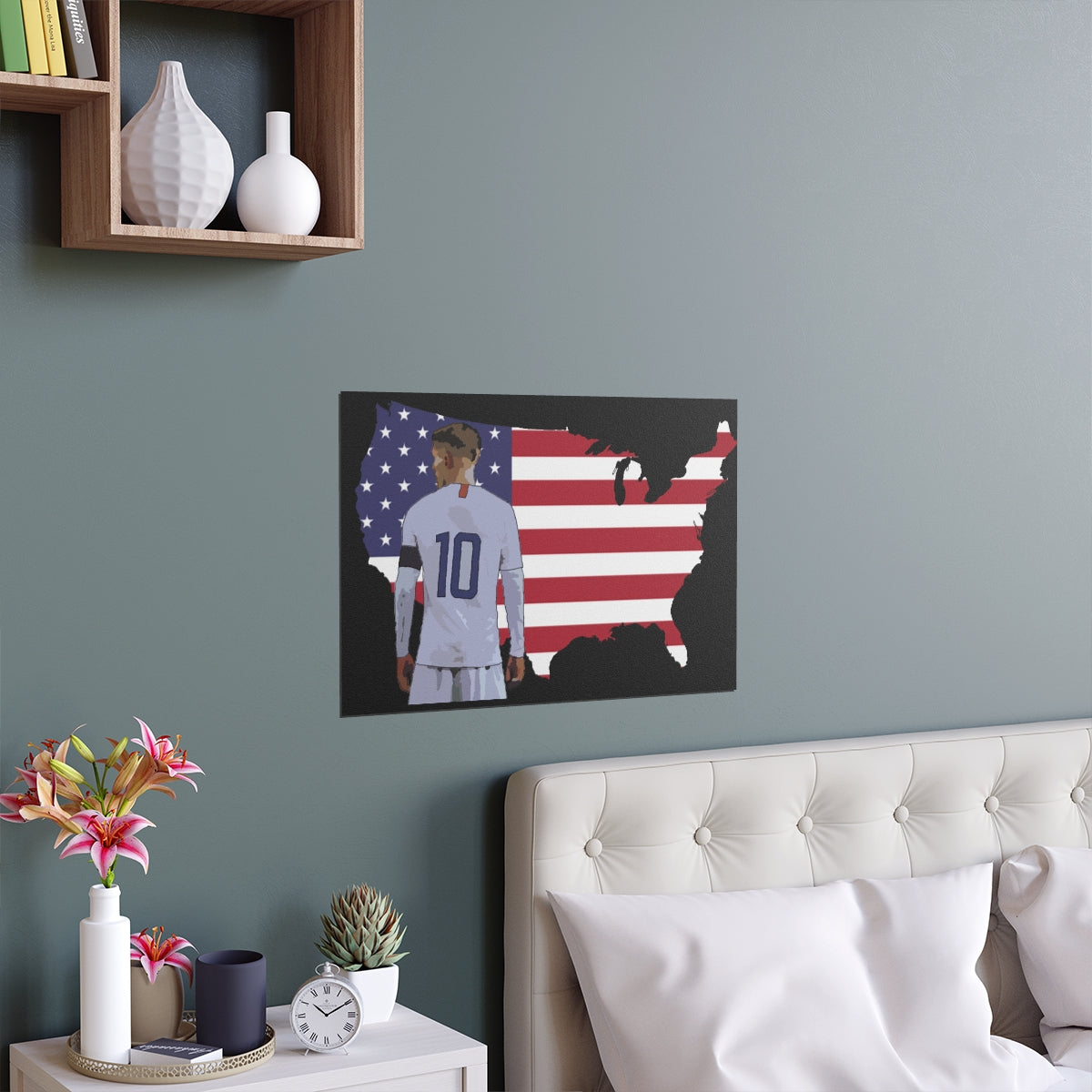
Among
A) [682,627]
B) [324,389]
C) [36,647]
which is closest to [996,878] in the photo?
[682,627]

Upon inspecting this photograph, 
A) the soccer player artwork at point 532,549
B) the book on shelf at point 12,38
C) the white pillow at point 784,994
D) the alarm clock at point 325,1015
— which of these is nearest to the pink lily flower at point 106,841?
the alarm clock at point 325,1015

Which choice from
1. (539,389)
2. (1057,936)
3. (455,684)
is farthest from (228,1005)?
(1057,936)

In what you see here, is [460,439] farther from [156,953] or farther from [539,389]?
[156,953]

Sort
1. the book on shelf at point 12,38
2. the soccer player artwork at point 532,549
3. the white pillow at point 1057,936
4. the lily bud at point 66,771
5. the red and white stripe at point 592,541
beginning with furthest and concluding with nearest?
the white pillow at point 1057,936, the red and white stripe at point 592,541, the soccer player artwork at point 532,549, the lily bud at point 66,771, the book on shelf at point 12,38

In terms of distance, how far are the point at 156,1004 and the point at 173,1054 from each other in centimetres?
12

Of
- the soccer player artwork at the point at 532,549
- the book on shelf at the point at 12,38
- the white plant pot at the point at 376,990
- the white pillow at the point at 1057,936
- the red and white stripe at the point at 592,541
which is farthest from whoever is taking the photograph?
the white pillow at the point at 1057,936

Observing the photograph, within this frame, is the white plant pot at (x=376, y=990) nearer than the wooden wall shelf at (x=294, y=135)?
No

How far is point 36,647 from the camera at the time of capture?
6.48ft

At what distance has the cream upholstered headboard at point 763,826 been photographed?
221 cm

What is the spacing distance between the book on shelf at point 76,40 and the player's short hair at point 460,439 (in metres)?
0.70

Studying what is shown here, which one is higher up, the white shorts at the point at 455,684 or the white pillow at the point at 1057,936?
the white shorts at the point at 455,684

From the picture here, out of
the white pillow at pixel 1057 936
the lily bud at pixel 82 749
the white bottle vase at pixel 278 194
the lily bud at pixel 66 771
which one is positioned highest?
the white bottle vase at pixel 278 194

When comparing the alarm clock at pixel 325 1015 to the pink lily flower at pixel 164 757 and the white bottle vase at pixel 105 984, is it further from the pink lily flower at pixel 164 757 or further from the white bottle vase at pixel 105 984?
the pink lily flower at pixel 164 757

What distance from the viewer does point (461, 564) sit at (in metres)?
2.24
